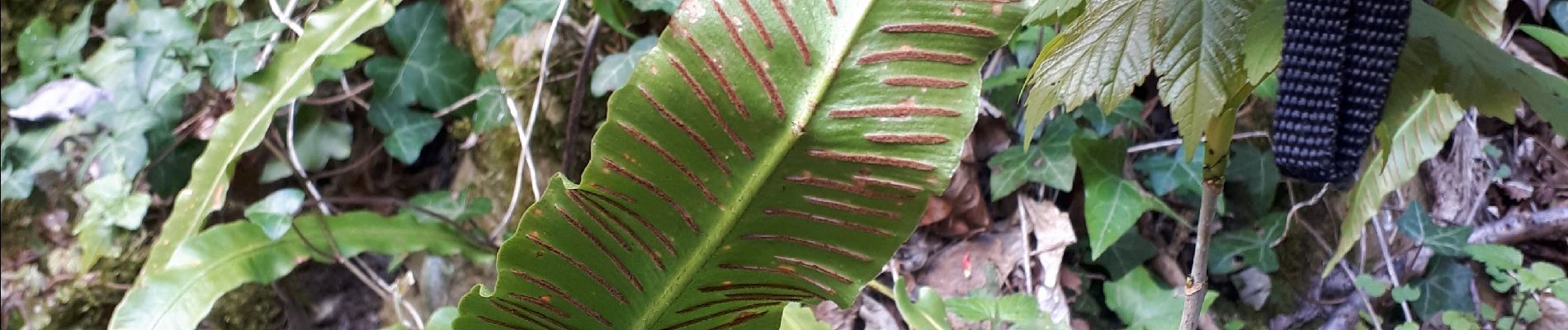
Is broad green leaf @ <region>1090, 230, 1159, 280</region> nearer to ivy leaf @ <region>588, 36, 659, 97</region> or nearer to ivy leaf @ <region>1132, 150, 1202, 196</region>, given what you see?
ivy leaf @ <region>1132, 150, 1202, 196</region>

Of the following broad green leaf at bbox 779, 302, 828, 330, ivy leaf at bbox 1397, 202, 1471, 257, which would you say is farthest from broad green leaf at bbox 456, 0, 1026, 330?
ivy leaf at bbox 1397, 202, 1471, 257

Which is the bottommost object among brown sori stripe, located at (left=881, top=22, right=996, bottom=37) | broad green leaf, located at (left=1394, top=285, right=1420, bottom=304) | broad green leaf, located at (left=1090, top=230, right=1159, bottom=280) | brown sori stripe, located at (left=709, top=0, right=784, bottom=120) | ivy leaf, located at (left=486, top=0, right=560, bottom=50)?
broad green leaf, located at (left=1090, top=230, right=1159, bottom=280)

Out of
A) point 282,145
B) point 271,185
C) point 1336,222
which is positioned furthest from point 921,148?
point 271,185

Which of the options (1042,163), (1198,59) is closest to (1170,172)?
(1042,163)

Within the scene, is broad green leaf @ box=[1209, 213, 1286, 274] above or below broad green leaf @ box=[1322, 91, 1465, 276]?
below

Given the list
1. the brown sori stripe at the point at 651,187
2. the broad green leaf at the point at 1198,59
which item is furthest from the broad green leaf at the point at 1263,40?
the brown sori stripe at the point at 651,187

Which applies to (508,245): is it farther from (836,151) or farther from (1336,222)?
(1336,222)
